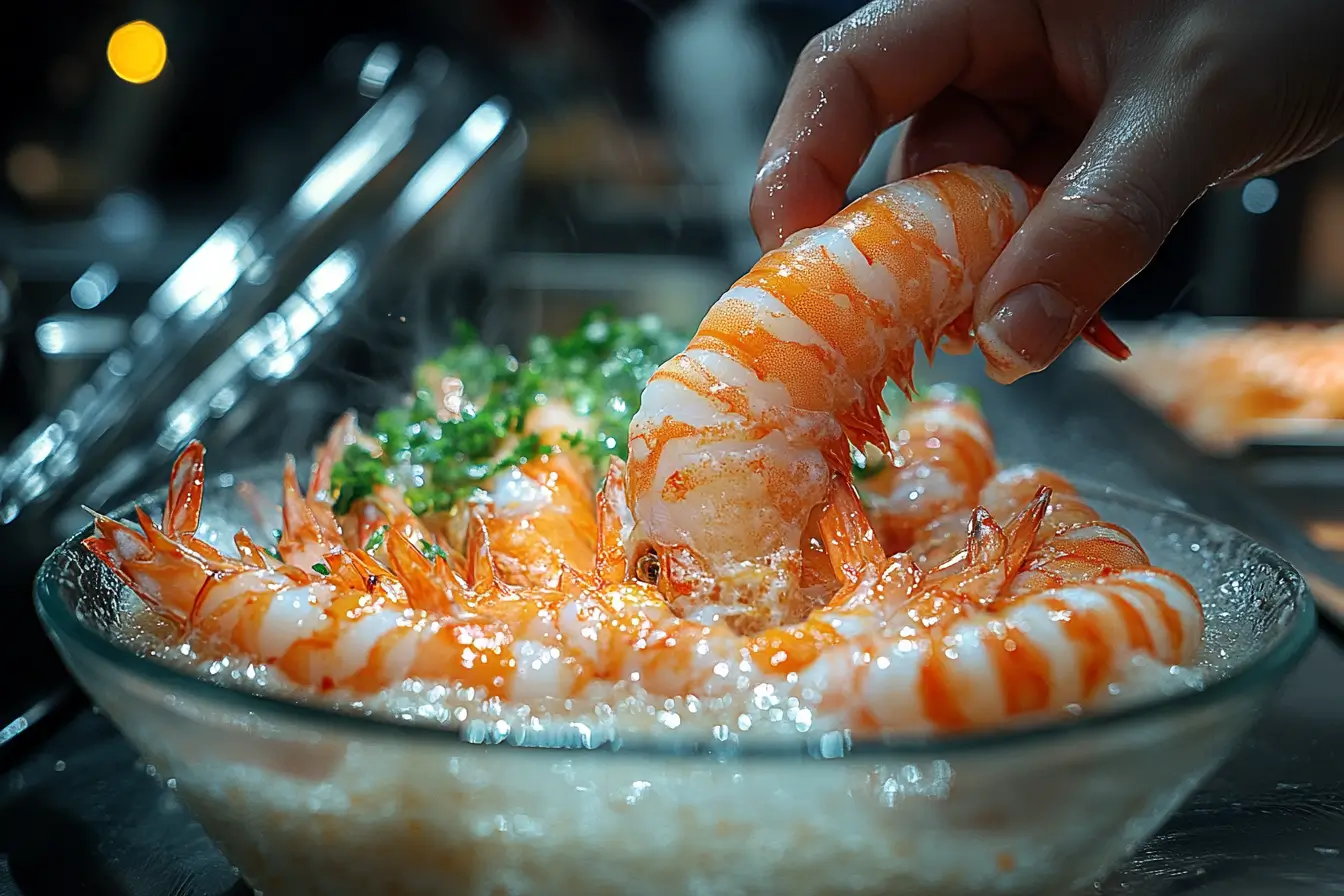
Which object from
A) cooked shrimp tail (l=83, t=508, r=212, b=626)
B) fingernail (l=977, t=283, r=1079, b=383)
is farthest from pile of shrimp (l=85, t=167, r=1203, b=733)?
fingernail (l=977, t=283, r=1079, b=383)

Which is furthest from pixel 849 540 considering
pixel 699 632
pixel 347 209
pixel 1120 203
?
pixel 347 209

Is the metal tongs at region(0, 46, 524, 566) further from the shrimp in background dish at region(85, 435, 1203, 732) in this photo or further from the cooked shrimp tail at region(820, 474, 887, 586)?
the cooked shrimp tail at region(820, 474, 887, 586)

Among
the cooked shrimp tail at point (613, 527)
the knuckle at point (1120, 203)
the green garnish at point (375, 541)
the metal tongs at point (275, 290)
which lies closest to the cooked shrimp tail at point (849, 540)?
the cooked shrimp tail at point (613, 527)

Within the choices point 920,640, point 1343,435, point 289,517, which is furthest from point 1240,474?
point 289,517

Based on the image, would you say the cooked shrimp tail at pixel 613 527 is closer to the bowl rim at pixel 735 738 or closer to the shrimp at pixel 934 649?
the shrimp at pixel 934 649

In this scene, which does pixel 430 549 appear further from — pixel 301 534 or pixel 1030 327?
pixel 1030 327

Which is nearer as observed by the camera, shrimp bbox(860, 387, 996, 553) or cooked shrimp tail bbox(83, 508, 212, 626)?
cooked shrimp tail bbox(83, 508, 212, 626)

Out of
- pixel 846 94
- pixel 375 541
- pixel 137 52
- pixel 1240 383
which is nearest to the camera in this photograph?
pixel 375 541
